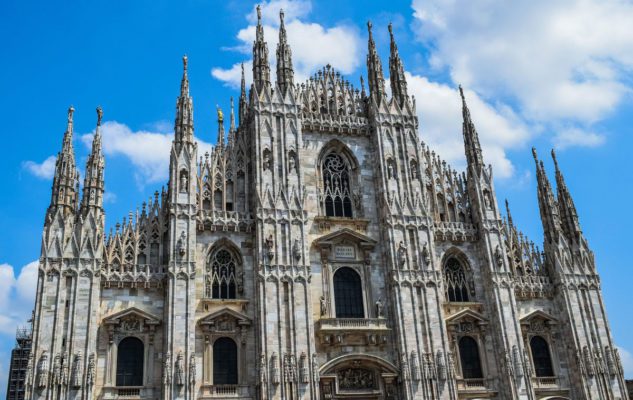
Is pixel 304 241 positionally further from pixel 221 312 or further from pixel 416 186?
pixel 416 186

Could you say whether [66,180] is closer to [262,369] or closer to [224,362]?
[224,362]

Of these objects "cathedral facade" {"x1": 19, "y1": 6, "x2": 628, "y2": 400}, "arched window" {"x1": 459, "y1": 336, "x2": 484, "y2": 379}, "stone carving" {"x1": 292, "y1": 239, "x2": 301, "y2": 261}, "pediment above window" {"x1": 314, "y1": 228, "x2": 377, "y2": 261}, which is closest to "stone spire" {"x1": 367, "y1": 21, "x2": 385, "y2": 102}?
"cathedral facade" {"x1": 19, "y1": 6, "x2": 628, "y2": 400}

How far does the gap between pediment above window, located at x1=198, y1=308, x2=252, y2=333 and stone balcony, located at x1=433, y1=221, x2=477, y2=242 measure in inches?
457

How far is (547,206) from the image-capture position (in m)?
36.3

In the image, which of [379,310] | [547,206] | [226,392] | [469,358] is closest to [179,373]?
[226,392]

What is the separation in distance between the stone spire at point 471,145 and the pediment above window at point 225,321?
16.0 m

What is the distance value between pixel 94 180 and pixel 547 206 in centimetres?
2462

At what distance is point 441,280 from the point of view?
32812mm

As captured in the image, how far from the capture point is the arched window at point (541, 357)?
108 feet

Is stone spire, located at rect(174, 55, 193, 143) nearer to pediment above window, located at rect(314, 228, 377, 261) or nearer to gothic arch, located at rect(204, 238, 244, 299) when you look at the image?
gothic arch, located at rect(204, 238, 244, 299)

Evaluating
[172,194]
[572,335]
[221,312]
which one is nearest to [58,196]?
[172,194]

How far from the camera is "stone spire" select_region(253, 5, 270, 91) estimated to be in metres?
34.6

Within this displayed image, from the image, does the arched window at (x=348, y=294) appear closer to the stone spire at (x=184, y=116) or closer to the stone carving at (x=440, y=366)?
the stone carving at (x=440, y=366)

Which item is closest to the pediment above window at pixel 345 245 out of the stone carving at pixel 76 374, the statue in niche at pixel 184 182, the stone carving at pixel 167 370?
the statue in niche at pixel 184 182
